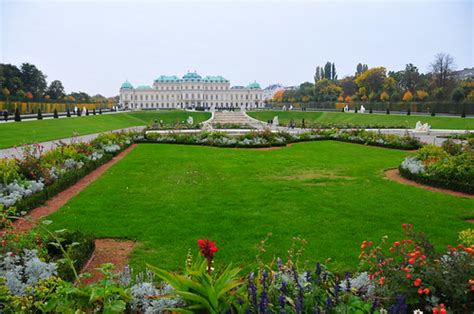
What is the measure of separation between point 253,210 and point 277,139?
12650 millimetres

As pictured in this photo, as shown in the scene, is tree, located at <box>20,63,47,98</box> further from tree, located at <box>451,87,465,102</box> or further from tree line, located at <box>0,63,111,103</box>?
tree, located at <box>451,87,465,102</box>

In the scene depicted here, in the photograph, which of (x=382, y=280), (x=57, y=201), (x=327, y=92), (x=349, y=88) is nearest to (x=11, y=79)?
(x=57, y=201)

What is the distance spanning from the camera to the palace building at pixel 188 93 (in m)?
119

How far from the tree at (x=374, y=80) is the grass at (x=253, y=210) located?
61.2 metres

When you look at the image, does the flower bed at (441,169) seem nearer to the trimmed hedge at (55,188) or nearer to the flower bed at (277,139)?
the flower bed at (277,139)

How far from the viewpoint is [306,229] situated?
6352 mm

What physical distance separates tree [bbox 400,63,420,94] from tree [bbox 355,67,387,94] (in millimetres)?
3774

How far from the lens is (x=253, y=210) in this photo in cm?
751

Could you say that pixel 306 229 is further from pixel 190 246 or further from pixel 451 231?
pixel 451 231

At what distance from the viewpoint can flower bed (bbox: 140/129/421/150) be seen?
18464 mm

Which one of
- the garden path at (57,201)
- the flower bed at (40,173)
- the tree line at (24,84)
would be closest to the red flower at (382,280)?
the garden path at (57,201)

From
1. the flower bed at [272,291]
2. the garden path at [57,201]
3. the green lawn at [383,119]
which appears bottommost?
the garden path at [57,201]

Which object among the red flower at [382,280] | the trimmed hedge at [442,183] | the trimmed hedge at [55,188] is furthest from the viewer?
the trimmed hedge at [442,183]

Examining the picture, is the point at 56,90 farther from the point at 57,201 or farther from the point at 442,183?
the point at 442,183
